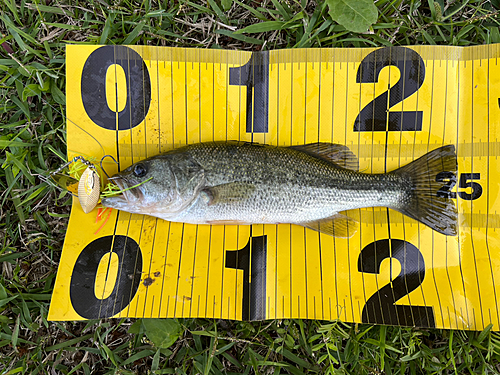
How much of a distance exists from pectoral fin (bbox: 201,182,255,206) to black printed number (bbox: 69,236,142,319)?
3.03 ft

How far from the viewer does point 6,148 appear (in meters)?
3.12

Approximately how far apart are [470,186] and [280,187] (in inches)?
78.4

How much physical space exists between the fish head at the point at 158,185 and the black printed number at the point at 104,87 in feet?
2.07

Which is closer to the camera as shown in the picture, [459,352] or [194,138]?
[459,352]

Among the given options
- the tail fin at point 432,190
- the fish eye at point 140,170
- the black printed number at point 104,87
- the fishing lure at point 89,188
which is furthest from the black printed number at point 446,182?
the fishing lure at point 89,188

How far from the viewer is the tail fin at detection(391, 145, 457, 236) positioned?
2.98 metres

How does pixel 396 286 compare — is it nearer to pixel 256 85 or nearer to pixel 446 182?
pixel 446 182

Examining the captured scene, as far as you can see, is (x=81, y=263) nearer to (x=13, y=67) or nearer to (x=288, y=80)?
(x=13, y=67)

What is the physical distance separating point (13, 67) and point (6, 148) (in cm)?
84

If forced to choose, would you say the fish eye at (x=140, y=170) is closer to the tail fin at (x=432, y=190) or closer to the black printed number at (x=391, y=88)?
the black printed number at (x=391, y=88)

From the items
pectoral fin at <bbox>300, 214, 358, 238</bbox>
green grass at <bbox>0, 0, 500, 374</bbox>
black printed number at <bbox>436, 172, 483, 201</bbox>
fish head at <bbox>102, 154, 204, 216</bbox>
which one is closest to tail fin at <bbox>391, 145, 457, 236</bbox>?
black printed number at <bbox>436, 172, 483, 201</bbox>

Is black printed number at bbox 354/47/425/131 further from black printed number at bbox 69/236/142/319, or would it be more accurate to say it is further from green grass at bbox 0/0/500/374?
black printed number at bbox 69/236/142/319

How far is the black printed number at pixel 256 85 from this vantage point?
122 inches

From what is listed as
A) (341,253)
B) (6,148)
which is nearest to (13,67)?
(6,148)
